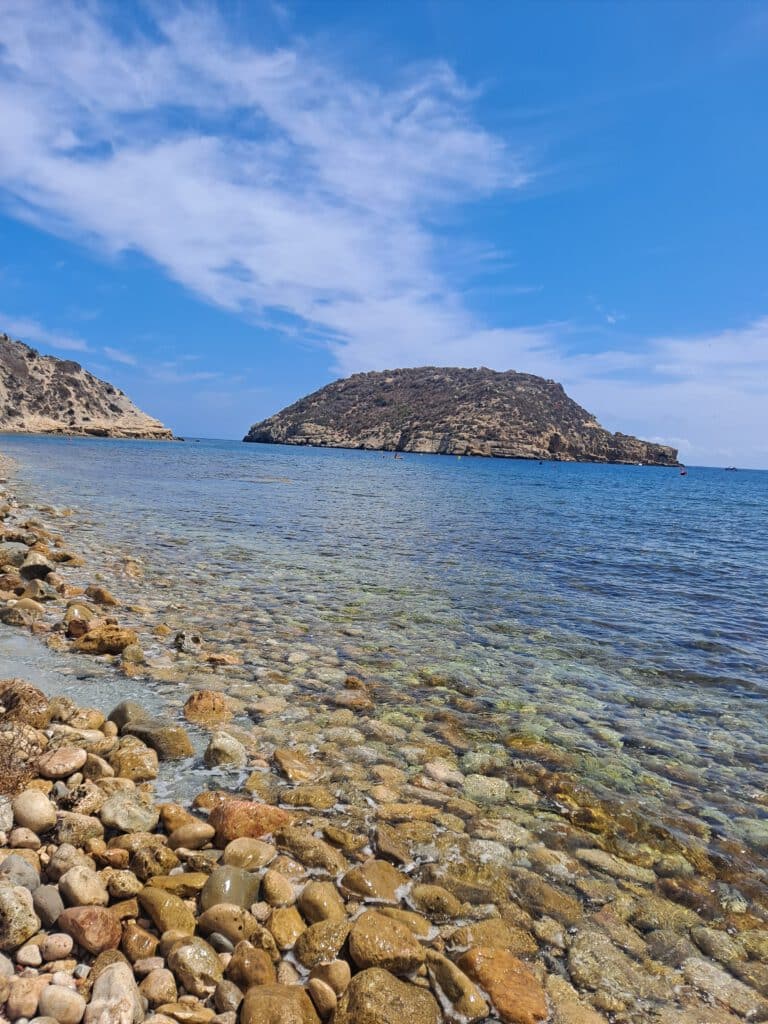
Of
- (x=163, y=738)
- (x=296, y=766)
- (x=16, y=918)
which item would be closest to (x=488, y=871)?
(x=296, y=766)

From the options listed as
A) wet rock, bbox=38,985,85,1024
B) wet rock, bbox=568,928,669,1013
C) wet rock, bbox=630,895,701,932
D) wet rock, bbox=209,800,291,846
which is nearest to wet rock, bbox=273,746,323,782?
wet rock, bbox=209,800,291,846

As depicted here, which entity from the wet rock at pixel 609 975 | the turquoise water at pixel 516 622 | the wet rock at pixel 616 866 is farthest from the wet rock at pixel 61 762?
the wet rock at pixel 616 866

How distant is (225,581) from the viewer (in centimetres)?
1362

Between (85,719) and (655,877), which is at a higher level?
(85,719)

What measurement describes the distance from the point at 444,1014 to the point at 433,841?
1.59 metres

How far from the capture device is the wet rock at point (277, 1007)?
3.00 m

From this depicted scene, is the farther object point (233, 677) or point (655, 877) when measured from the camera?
point (233, 677)

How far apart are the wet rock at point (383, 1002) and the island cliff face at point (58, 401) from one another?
15533 centimetres

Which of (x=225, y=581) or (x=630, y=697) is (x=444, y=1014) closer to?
(x=630, y=697)

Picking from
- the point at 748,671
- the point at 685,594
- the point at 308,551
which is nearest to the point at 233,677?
the point at 748,671

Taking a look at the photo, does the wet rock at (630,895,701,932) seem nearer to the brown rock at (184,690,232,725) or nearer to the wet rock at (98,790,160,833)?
the wet rock at (98,790,160,833)

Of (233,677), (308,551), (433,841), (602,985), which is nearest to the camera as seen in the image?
(602,985)

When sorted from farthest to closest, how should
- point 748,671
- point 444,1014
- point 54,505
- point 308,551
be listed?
point 54,505 → point 308,551 → point 748,671 → point 444,1014

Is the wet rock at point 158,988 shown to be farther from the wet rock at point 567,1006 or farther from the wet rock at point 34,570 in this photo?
the wet rock at point 34,570
